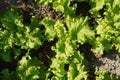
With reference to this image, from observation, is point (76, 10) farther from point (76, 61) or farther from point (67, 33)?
point (76, 61)

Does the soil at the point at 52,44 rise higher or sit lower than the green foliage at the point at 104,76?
higher

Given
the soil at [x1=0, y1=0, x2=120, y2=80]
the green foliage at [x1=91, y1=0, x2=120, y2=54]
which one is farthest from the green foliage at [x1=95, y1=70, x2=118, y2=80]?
the green foliage at [x1=91, y1=0, x2=120, y2=54]

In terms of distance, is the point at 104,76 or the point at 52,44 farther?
the point at 52,44

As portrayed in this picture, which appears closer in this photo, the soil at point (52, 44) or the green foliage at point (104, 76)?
the green foliage at point (104, 76)

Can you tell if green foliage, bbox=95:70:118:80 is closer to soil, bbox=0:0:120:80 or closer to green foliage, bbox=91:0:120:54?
soil, bbox=0:0:120:80

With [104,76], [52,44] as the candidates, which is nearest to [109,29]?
[104,76]

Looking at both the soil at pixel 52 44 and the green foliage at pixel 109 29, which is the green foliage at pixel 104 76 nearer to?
the soil at pixel 52 44

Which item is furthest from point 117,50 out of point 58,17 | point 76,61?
point 58,17

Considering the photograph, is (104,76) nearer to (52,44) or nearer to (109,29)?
(109,29)

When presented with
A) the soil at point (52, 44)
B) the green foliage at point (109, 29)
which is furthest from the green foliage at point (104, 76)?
the green foliage at point (109, 29)
